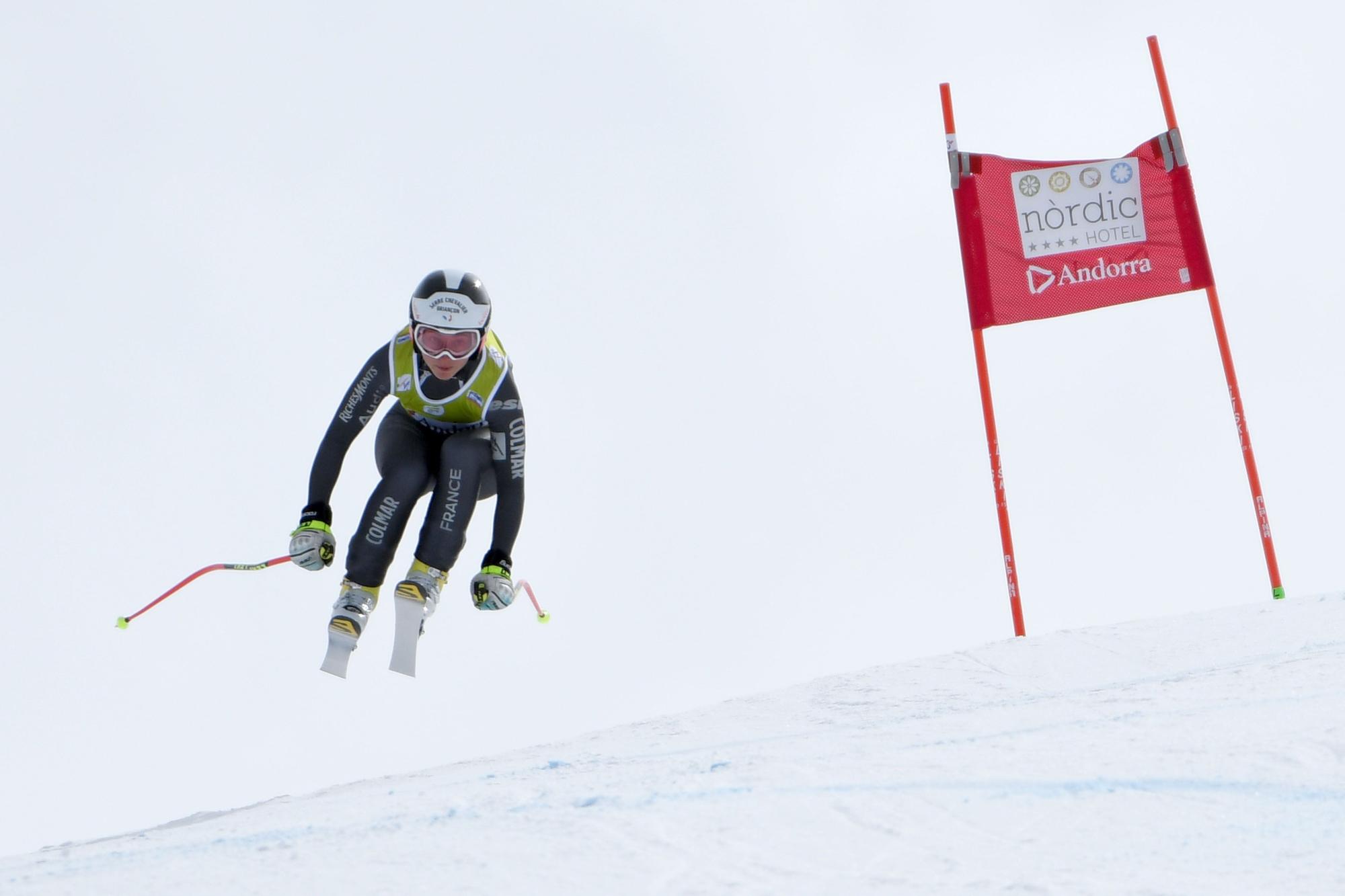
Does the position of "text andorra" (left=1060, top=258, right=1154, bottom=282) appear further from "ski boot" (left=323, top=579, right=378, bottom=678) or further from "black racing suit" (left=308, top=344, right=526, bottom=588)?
"ski boot" (left=323, top=579, right=378, bottom=678)

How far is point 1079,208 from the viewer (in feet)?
24.0

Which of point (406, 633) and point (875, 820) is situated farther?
point (406, 633)

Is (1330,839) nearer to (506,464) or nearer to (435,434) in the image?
(506,464)

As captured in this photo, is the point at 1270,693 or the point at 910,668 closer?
the point at 1270,693

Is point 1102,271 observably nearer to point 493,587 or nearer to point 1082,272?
point 1082,272

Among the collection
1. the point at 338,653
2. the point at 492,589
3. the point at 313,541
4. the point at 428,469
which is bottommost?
the point at 338,653

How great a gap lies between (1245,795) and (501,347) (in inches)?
144

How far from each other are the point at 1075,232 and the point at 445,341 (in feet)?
13.4

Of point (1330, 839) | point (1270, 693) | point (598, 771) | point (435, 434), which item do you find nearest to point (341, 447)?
point (435, 434)

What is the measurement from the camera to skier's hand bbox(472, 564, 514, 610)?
16.3 feet

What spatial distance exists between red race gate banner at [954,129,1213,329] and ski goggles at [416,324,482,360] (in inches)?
131

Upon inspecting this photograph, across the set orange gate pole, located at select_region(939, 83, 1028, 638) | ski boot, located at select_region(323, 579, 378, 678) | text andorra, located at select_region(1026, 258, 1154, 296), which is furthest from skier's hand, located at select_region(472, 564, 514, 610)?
text andorra, located at select_region(1026, 258, 1154, 296)

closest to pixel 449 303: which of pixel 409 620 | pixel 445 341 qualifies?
pixel 445 341

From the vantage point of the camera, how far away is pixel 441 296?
491 cm
